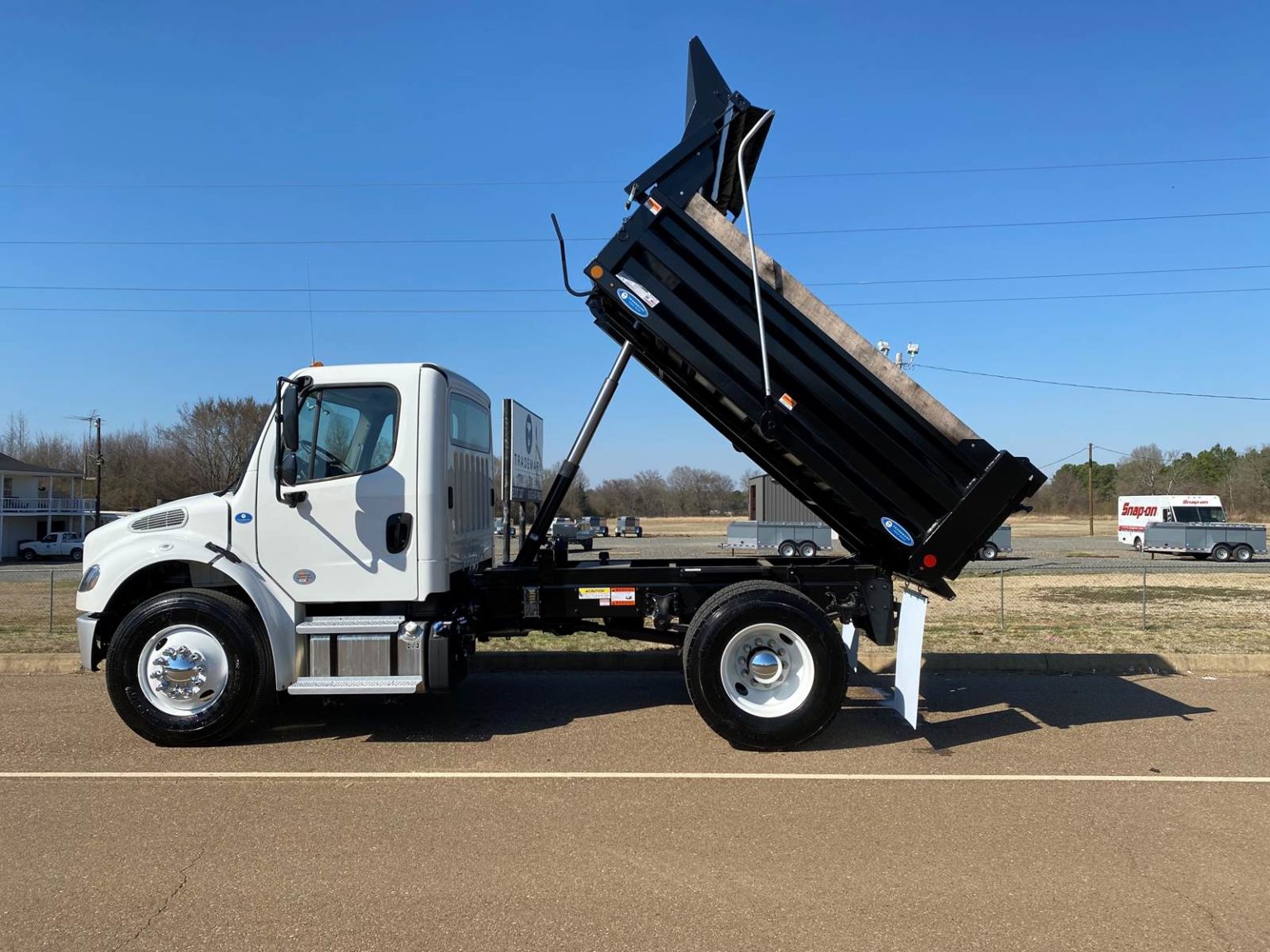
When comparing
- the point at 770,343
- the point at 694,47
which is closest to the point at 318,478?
the point at 770,343

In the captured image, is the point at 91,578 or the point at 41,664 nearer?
the point at 91,578

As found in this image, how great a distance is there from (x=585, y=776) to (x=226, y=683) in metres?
2.65

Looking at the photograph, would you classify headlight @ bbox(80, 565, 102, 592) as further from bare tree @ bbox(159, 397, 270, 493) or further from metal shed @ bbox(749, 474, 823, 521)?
metal shed @ bbox(749, 474, 823, 521)

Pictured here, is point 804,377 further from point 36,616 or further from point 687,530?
point 687,530

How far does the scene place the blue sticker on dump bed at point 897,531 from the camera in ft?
21.0

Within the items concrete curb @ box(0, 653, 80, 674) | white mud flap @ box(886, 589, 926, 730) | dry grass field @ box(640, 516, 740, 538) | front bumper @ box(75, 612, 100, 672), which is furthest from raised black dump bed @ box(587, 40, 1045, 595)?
dry grass field @ box(640, 516, 740, 538)

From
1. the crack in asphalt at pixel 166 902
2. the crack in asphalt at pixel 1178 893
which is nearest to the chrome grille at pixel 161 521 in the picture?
the crack in asphalt at pixel 166 902

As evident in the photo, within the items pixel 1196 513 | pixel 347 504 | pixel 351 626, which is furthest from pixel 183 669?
pixel 1196 513

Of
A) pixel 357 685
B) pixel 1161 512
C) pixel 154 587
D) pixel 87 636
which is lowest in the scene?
pixel 357 685

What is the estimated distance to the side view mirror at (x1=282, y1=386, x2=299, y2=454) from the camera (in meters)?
6.04

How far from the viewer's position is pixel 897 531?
642 centimetres

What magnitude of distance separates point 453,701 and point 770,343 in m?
4.08

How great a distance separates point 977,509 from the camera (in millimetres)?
6230

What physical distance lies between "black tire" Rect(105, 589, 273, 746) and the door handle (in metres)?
1.10
